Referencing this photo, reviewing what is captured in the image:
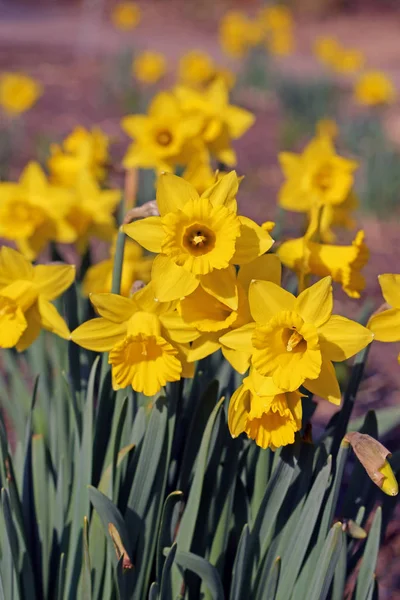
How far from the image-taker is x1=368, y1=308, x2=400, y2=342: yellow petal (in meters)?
1.22

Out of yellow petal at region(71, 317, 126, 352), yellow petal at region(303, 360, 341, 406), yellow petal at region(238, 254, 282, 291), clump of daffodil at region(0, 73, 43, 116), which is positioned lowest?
yellow petal at region(303, 360, 341, 406)

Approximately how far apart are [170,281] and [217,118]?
1152 mm

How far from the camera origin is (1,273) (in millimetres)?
1409

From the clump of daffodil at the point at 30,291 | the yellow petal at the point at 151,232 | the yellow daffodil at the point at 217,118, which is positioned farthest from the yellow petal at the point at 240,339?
the yellow daffodil at the point at 217,118

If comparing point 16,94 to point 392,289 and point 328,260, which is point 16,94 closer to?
point 328,260

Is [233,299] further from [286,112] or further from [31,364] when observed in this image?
[286,112]

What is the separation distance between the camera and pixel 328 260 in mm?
1420

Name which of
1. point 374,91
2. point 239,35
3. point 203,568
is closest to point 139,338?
point 203,568

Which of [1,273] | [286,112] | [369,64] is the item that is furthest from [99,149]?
[369,64]

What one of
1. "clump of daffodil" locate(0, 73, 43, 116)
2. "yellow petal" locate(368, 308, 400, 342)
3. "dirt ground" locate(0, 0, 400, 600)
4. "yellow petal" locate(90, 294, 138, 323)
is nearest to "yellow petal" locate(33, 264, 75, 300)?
"yellow petal" locate(90, 294, 138, 323)

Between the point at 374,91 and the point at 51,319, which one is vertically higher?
the point at 374,91

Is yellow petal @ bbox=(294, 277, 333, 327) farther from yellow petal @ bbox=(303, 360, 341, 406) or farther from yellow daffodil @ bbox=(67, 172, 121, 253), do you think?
yellow daffodil @ bbox=(67, 172, 121, 253)

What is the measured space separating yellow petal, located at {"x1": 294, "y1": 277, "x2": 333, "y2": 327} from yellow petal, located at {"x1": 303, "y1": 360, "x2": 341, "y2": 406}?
9 centimetres

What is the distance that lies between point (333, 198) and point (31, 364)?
1102mm
